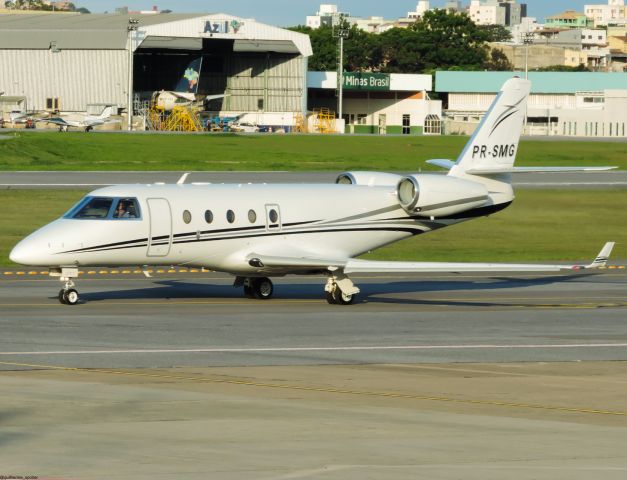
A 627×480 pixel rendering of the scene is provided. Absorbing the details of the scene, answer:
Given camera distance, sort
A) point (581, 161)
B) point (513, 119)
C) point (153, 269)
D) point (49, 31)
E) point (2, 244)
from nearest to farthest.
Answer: point (513, 119), point (153, 269), point (2, 244), point (581, 161), point (49, 31)

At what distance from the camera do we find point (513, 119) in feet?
120

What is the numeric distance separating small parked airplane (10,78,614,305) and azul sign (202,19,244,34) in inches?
4157

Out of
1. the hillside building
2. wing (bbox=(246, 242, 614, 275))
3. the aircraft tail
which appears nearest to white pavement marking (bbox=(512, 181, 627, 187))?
wing (bbox=(246, 242, 614, 275))

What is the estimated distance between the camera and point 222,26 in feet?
459

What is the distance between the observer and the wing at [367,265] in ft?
103

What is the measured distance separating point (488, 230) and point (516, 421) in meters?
38.5

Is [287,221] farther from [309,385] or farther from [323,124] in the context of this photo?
[323,124]

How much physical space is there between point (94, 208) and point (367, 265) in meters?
7.26

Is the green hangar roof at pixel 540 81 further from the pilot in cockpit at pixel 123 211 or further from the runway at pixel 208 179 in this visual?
the pilot in cockpit at pixel 123 211

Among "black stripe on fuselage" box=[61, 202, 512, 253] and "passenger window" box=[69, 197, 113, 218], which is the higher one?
"passenger window" box=[69, 197, 113, 218]

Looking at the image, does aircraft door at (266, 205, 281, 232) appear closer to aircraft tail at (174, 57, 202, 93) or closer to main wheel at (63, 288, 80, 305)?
main wheel at (63, 288, 80, 305)

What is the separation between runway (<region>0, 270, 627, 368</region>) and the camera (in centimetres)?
2411

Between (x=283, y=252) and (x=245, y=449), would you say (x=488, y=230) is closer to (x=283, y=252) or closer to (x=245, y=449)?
(x=283, y=252)

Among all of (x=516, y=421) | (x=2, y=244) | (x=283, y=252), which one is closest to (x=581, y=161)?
(x=2, y=244)
